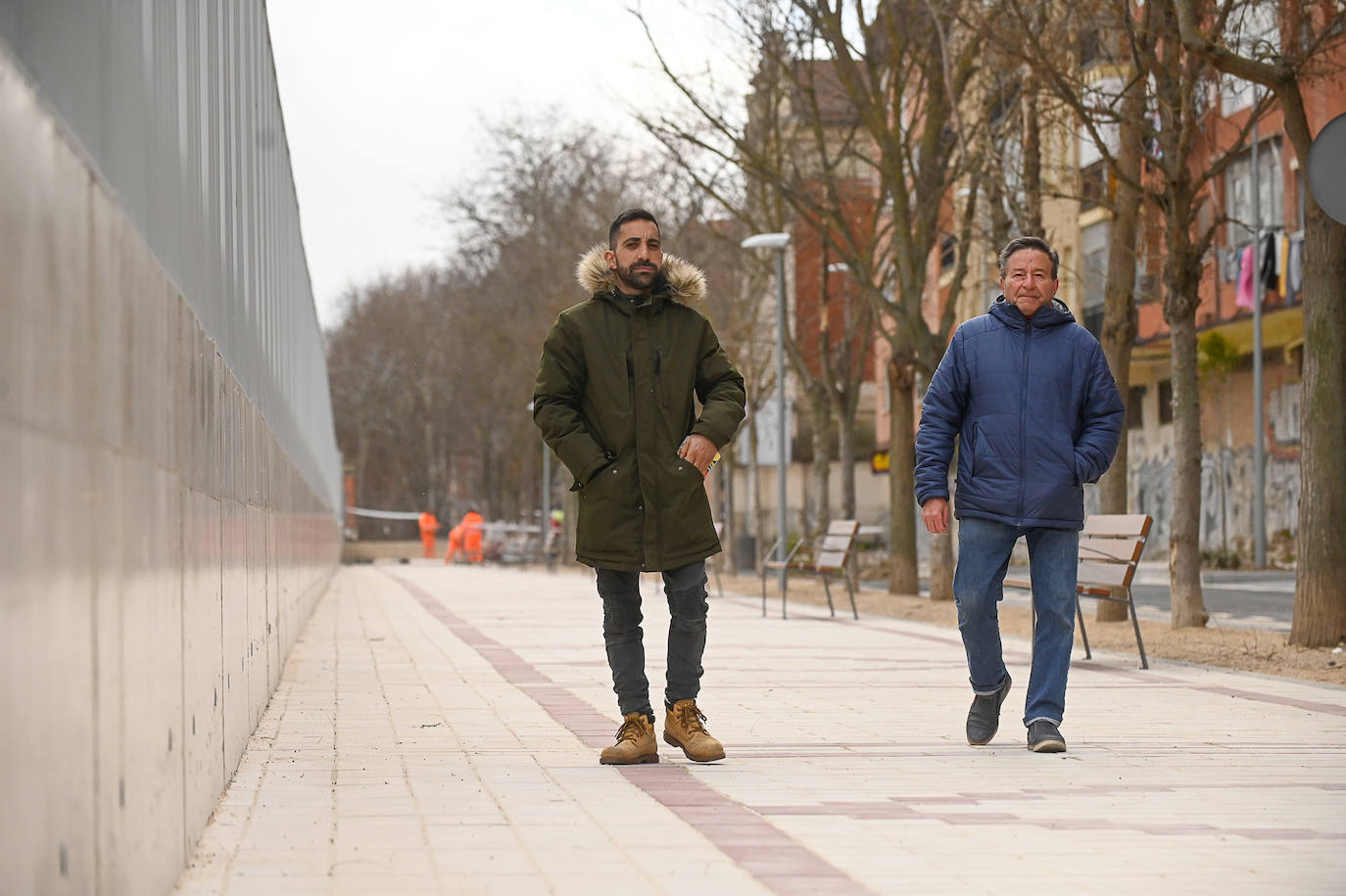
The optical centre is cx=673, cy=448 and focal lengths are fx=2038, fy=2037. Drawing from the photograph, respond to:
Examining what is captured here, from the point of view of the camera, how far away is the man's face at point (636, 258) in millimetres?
7766

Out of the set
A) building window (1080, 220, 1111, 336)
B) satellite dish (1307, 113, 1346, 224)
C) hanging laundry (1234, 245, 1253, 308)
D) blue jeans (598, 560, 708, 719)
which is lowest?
blue jeans (598, 560, 708, 719)

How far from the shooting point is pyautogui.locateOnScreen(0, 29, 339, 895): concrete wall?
2963 millimetres

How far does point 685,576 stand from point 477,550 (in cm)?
5320

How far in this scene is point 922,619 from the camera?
21109 millimetres

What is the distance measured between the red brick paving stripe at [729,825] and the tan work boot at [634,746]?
5 cm

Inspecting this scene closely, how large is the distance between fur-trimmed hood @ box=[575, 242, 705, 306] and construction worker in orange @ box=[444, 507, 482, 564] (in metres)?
52.5

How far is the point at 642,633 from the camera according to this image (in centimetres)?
793

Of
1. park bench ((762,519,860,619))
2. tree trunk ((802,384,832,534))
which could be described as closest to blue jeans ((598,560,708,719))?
park bench ((762,519,860,619))

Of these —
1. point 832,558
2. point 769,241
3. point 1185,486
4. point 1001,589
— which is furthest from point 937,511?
point 769,241

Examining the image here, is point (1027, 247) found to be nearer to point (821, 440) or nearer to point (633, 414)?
point (633, 414)

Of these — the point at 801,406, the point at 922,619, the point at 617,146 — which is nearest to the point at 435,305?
the point at 801,406

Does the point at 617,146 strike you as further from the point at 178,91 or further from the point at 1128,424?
the point at 178,91

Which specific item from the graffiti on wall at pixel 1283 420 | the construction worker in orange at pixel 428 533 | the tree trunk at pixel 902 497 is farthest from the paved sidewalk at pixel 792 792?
the construction worker in orange at pixel 428 533

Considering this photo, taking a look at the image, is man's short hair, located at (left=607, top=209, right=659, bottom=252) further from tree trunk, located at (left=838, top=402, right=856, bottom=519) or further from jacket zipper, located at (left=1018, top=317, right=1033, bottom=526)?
tree trunk, located at (left=838, top=402, right=856, bottom=519)
